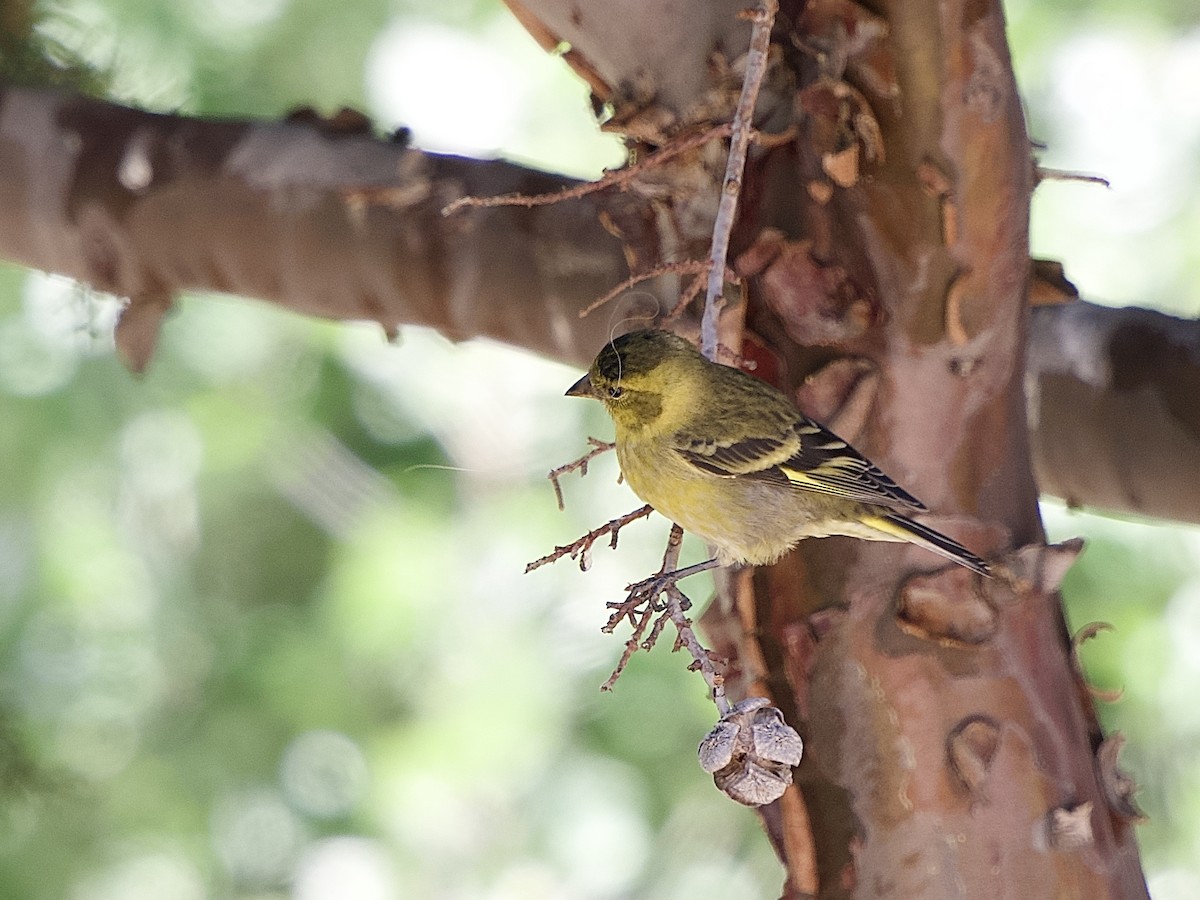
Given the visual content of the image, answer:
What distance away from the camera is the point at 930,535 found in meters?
1.62

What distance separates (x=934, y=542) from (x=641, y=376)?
1.76 feet

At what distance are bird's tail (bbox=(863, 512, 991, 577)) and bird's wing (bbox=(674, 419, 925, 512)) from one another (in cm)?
3

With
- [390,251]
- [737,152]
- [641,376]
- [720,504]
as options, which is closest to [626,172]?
[737,152]

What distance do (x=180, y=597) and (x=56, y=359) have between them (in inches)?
33.0

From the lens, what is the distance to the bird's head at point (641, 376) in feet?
6.20

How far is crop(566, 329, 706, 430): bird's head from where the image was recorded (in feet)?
6.20

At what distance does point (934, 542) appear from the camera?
1.62 metres

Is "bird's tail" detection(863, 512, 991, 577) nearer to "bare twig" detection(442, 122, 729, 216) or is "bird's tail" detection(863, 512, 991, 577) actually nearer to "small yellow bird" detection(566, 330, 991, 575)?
"small yellow bird" detection(566, 330, 991, 575)

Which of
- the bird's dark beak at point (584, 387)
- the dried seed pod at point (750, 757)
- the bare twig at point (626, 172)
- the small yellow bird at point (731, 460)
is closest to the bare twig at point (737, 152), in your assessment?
the bare twig at point (626, 172)

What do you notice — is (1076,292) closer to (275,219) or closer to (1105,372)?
(1105,372)

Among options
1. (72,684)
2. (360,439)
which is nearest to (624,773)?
(360,439)

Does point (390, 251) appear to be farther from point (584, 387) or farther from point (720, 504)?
point (720, 504)

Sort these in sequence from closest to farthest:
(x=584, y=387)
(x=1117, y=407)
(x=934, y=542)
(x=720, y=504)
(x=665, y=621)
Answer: (x=665, y=621) → (x=934, y=542) → (x=720, y=504) → (x=584, y=387) → (x=1117, y=407)

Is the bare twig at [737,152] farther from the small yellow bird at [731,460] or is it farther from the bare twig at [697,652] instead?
the bare twig at [697,652]
